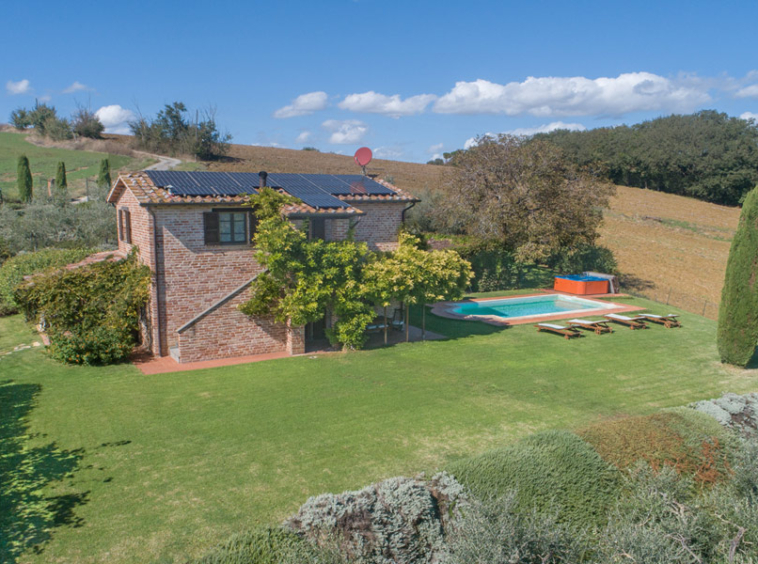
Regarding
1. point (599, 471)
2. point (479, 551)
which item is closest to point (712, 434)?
point (599, 471)

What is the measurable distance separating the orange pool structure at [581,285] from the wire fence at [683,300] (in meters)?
2.83

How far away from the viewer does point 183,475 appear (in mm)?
9656

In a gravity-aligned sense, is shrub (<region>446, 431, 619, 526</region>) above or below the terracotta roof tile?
below

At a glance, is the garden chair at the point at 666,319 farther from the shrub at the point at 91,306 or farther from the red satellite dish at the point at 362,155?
the shrub at the point at 91,306

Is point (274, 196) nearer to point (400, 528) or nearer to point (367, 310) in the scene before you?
point (367, 310)

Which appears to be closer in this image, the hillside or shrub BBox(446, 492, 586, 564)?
shrub BBox(446, 492, 586, 564)

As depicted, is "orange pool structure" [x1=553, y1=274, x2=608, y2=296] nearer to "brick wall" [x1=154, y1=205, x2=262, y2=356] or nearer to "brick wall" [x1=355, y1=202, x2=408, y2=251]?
"brick wall" [x1=355, y1=202, x2=408, y2=251]

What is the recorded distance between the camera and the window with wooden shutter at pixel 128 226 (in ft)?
60.3

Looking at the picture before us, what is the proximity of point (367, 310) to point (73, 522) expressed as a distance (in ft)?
36.3

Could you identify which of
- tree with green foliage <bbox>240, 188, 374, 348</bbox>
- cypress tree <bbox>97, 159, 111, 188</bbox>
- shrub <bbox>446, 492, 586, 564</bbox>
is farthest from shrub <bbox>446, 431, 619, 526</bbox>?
cypress tree <bbox>97, 159, 111, 188</bbox>

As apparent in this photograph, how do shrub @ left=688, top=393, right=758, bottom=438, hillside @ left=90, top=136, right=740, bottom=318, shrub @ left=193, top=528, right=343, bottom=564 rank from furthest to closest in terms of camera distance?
hillside @ left=90, top=136, right=740, bottom=318 < shrub @ left=688, top=393, right=758, bottom=438 < shrub @ left=193, top=528, right=343, bottom=564

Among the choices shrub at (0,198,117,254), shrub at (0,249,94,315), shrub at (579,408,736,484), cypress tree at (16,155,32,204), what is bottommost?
shrub at (579,408,736,484)

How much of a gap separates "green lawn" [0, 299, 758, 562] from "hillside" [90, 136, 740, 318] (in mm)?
13857

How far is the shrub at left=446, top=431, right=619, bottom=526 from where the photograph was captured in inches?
300
